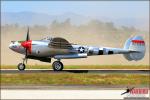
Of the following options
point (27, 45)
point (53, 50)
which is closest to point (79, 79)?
point (53, 50)

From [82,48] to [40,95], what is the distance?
71.3ft

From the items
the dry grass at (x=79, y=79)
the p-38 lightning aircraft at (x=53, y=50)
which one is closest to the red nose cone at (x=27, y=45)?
the p-38 lightning aircraft at (x=53, y=50)

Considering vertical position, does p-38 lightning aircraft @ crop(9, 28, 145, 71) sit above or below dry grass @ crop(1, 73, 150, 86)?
above

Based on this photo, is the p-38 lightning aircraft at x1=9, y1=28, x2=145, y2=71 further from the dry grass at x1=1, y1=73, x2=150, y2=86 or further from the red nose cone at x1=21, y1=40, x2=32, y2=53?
the dry grass at x1=1, y1=73, x2=150, y2=86

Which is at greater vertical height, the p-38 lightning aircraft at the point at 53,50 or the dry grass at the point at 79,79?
the p-38 lightning aircraft at the point at 53,50

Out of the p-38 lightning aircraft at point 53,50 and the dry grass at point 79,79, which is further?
the p-38 lightning aircraft at point 53,50

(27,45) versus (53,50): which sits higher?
(27,45)

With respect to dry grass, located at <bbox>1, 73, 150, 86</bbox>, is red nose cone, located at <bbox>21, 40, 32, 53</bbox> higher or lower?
higher

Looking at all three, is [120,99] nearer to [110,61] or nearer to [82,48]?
[82,48]

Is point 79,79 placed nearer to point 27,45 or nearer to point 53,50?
point 53,50

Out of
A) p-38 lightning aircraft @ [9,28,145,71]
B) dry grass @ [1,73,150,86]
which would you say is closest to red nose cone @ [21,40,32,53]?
p-38 lightning aircraft @ [9,28,145,71]

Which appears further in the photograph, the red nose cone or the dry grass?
the red nose cone

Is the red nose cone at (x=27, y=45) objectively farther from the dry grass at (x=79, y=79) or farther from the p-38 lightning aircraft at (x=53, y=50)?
the dry grass at (x=79, y=79)

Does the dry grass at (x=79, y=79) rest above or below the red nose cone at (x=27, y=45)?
below
